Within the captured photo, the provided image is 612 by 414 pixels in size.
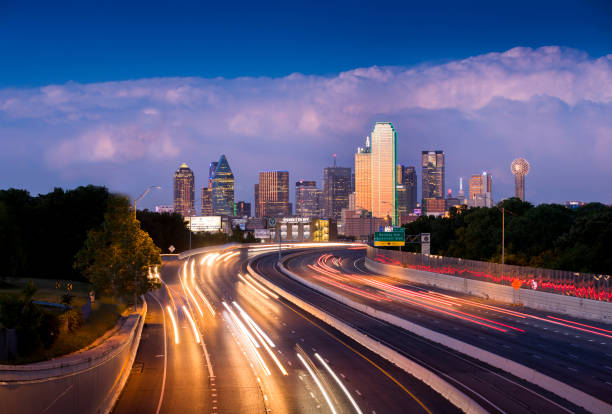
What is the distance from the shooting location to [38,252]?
62.3 metres

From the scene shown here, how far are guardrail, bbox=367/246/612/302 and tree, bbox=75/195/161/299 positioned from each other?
30924 millimetres

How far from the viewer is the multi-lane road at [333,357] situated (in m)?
23.7

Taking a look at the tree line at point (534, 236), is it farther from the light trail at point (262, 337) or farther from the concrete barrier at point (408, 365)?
the light trail at point (262, 337)

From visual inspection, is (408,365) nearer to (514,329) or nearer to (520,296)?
(514,329)

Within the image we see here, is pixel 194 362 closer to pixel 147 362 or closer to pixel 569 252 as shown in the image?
pixel 147 362

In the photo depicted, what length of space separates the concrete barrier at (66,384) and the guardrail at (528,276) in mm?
33737

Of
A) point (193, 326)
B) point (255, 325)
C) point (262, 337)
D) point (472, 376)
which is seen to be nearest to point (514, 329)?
point (472, 376)

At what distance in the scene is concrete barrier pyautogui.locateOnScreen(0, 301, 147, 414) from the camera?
629 inches

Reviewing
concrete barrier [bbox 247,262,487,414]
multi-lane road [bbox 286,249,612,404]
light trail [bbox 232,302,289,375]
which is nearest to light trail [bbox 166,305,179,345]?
light trail [bbox 232,302,289,375]

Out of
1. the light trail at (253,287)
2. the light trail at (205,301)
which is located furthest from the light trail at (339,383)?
the light trail at (253,287)

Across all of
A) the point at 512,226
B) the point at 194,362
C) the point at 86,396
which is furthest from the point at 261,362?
the point at 512,226

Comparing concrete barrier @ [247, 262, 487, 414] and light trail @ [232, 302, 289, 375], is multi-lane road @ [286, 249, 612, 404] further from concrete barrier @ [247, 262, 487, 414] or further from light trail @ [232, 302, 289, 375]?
light trail @ [232, 302, 289, 375]

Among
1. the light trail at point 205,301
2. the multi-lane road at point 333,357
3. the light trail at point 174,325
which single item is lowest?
the light trail at point 174,325

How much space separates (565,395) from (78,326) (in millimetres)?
20684
